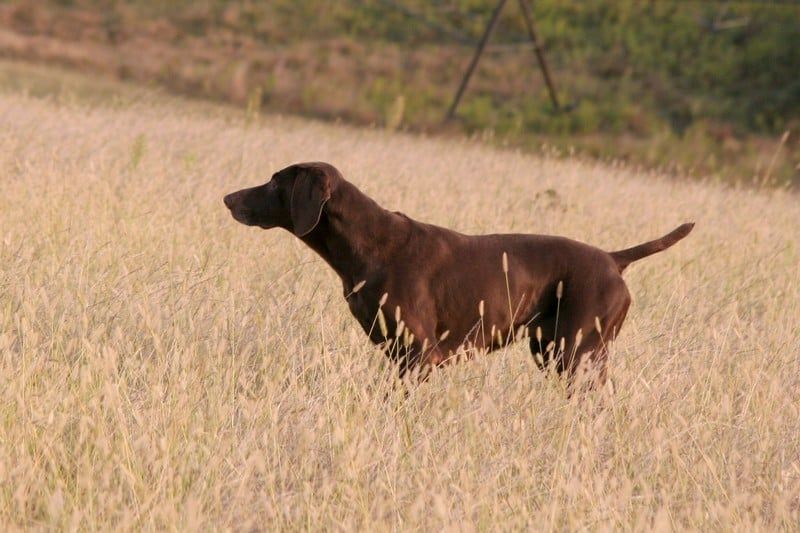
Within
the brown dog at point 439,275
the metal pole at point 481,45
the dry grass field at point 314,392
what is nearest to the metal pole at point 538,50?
the metal pole at point 481,45

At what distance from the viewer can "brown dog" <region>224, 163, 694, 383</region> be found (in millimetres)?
3783

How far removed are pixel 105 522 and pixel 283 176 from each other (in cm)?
193

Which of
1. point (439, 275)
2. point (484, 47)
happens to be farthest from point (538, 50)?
point (439, 275)

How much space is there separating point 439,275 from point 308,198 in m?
0.64

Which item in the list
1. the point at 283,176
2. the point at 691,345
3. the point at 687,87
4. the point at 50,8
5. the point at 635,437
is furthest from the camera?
the point at 50,8

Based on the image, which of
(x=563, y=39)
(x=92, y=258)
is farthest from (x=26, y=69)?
(x=92, y=258)

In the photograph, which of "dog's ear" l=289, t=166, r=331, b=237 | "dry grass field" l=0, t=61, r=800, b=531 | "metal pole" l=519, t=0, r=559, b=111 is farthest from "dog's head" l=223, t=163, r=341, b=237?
"metal pole" l=519, t=0, r=559, b=111

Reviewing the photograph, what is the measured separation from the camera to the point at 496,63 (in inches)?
902

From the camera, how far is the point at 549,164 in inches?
451

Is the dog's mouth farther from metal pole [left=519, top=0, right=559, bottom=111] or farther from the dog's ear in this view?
metal pole [left=519, top=0, right=559, bottom=111]

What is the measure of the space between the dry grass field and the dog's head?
1.09ft

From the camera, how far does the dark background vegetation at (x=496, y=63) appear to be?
18406 millimetres

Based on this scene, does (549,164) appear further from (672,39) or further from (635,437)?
(672,39)

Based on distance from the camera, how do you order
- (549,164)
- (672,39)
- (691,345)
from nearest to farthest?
(691,345) → (549,164) → (672,39)
